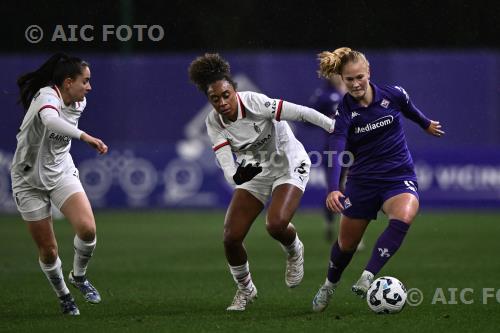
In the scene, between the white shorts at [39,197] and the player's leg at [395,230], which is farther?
the white shorts at [39,197]

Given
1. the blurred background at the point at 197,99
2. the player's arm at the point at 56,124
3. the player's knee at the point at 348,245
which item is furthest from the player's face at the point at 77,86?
the blurred background at the point at 197,99

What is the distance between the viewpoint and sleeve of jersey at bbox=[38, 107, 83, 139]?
24.5 feet

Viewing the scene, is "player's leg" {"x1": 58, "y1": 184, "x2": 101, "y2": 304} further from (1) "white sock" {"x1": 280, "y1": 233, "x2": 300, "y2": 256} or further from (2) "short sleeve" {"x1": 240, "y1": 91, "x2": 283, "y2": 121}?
(1) "white sock" {"x1": 280, "y1": 233, "x2": 300, "y2": 256}

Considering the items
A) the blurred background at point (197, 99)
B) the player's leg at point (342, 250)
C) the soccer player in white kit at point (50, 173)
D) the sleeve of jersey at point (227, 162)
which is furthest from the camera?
the blurred background at point (197, 99)

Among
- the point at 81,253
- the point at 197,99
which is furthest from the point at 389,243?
the point at 197,99

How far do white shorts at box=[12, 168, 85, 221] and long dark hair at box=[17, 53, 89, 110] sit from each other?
27.8 inches

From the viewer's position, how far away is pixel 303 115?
8.20 metres

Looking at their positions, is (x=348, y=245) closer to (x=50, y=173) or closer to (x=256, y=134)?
(x=256, y=134)

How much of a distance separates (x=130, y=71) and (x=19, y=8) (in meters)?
5.89

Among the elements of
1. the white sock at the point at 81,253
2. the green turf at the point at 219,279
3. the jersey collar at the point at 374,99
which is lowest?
the green turf at the point at 219,279

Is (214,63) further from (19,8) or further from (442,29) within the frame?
(19,8)

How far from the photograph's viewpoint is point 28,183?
8.09 meters

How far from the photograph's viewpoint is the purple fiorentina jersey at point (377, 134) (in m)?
7.73

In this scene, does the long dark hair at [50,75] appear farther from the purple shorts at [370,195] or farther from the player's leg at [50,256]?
the purple shorts at [370,195]
